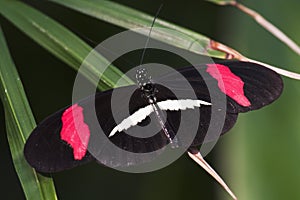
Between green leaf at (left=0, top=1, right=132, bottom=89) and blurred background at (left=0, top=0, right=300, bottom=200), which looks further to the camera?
blurred background at (left=0, top=0, right=300, bottom=200)

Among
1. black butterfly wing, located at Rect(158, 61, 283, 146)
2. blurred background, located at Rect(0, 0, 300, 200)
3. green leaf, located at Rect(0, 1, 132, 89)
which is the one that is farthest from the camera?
blurred background, located at Rect(0, 0, 300, 200)

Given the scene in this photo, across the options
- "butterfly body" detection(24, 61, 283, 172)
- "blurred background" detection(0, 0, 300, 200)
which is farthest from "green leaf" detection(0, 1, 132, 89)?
"blurred background" detection(0, 0, 300, 200)

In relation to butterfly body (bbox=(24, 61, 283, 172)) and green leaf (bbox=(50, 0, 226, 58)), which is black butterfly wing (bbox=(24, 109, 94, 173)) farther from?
green leaf (bbox=(50, 0, 226, 58))

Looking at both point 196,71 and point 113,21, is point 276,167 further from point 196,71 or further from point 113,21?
point 113,21

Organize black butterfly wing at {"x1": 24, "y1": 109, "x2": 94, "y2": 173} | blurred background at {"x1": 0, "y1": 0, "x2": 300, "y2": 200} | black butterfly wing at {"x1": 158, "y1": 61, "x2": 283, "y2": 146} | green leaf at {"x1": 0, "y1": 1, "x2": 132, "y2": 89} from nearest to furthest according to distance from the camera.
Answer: black butterfly wing at {"x1": 24, "y1": 109, "x2": 94, "y2": 173}, black butterfly wing at {"x1": 158, "y1": 61, "x2": 283, "y2": 146}, green leaf at {"x1": 0, "y1": 1, "x2": 132, "y2": 89}, blurred background at {"x1": 0, "y1": 0, "x2": 300, "y2": 200}

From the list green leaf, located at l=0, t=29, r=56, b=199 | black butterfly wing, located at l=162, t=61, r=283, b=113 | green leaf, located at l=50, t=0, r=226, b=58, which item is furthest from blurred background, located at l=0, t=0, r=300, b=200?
green leaf, located at l=0, t=29, r=56, b=199

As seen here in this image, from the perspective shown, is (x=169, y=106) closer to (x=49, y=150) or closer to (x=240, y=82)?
(x=240, y=82)

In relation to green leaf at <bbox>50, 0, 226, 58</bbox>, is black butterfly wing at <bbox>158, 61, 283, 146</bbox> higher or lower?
lower
